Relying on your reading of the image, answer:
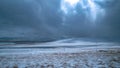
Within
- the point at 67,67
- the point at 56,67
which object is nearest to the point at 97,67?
the point at 67,67

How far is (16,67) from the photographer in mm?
18922

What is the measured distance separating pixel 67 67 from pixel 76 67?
930mm

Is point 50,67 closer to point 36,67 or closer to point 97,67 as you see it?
point 36,67

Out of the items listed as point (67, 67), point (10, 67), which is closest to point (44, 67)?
point (67, 67)

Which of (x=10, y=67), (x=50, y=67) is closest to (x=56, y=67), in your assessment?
(x=50, y=67)

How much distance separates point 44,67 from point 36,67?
86 cm

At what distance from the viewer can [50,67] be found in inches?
719

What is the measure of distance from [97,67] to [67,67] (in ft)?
10.1

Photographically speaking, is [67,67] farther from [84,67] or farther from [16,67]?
[16,67]

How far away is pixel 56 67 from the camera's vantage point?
59.9 ft

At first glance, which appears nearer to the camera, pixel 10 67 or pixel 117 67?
pixel 117 67

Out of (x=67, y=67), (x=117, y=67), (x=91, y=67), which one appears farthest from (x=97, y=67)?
(x=67, y=67)

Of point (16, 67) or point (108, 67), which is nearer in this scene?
point (108, 67)

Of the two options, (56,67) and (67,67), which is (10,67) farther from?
(67,67)
